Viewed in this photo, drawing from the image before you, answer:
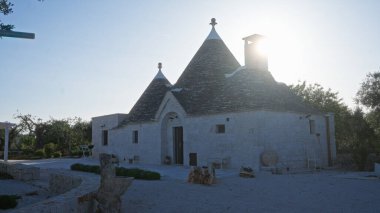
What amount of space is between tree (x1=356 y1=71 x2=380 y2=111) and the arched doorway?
13.7 meters

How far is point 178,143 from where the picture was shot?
65.8 ft

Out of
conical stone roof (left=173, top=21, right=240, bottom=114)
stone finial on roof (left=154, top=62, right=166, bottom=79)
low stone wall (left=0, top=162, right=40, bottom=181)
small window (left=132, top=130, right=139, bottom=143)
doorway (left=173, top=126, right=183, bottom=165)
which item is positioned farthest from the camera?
stone finial on roof (left=154, top=62, right=166, bottom=79)

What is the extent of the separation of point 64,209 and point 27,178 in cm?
1017

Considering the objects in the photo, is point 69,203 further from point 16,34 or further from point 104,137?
point 104,137

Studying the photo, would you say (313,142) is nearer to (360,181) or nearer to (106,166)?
(360,181)

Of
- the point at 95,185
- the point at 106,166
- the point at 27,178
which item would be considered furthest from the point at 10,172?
the point at 106,166

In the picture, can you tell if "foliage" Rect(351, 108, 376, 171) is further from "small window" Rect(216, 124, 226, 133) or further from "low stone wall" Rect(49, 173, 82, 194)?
"low stone wall" Rect(49, 173, 82, 194)

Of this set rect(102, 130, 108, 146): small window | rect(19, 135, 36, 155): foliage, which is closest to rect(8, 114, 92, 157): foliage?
rect(19, 135, 36, 155): foliage

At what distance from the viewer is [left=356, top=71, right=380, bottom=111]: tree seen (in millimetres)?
23469

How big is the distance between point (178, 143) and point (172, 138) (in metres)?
0.47

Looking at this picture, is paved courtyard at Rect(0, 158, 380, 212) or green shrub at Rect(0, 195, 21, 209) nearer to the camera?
paved courtyard at Rect(0, 158, 380, 212)

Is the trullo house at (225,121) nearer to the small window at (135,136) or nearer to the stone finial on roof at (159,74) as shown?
the small window at (135,136)

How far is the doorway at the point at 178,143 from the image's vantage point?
19.9 meters

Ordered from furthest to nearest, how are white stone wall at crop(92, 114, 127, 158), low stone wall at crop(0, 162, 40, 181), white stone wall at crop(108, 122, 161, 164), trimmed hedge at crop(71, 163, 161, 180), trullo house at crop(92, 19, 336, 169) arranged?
white stone wall at crop(92, 114, 127, 158) → white stone wall at crop(108, 122, 161, 164) → trullo house at crop(92, 19, 336, 169) → low stone wall at crop(0, 162, 40, 181) → trimmed hedge at crop(71, 163, 161, 180)
